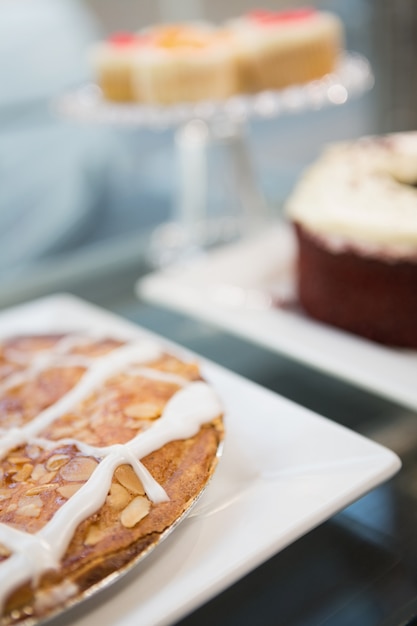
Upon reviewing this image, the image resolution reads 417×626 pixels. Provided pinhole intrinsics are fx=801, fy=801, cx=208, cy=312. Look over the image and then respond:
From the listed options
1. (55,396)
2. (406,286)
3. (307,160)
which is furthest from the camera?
(307,160)

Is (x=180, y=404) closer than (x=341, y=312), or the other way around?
(x=180, y=404)

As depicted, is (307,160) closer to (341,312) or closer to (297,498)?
(341,312)

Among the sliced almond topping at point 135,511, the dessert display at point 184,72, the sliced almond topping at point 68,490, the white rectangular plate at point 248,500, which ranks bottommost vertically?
the white rectangular plate at point 248,500

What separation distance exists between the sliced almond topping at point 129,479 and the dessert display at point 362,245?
1.46 feet

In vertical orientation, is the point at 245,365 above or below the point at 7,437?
below

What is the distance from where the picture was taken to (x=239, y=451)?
704mm

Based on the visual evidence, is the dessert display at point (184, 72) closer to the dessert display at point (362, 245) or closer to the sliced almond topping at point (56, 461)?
the dessert display at point (362, 245)

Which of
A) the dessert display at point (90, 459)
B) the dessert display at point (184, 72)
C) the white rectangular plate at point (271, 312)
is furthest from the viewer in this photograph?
the dessert display at point (184, 72)

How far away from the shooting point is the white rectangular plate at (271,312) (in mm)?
828

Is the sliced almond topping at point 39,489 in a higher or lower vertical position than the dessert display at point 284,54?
lower

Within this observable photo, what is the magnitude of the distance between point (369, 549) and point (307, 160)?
6.07 ft

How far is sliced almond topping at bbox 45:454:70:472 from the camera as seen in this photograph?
0.60 meters

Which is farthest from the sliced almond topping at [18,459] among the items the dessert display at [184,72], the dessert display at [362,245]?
the dessert display at [184,72]

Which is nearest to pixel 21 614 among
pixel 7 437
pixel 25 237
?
pixel 7 437
